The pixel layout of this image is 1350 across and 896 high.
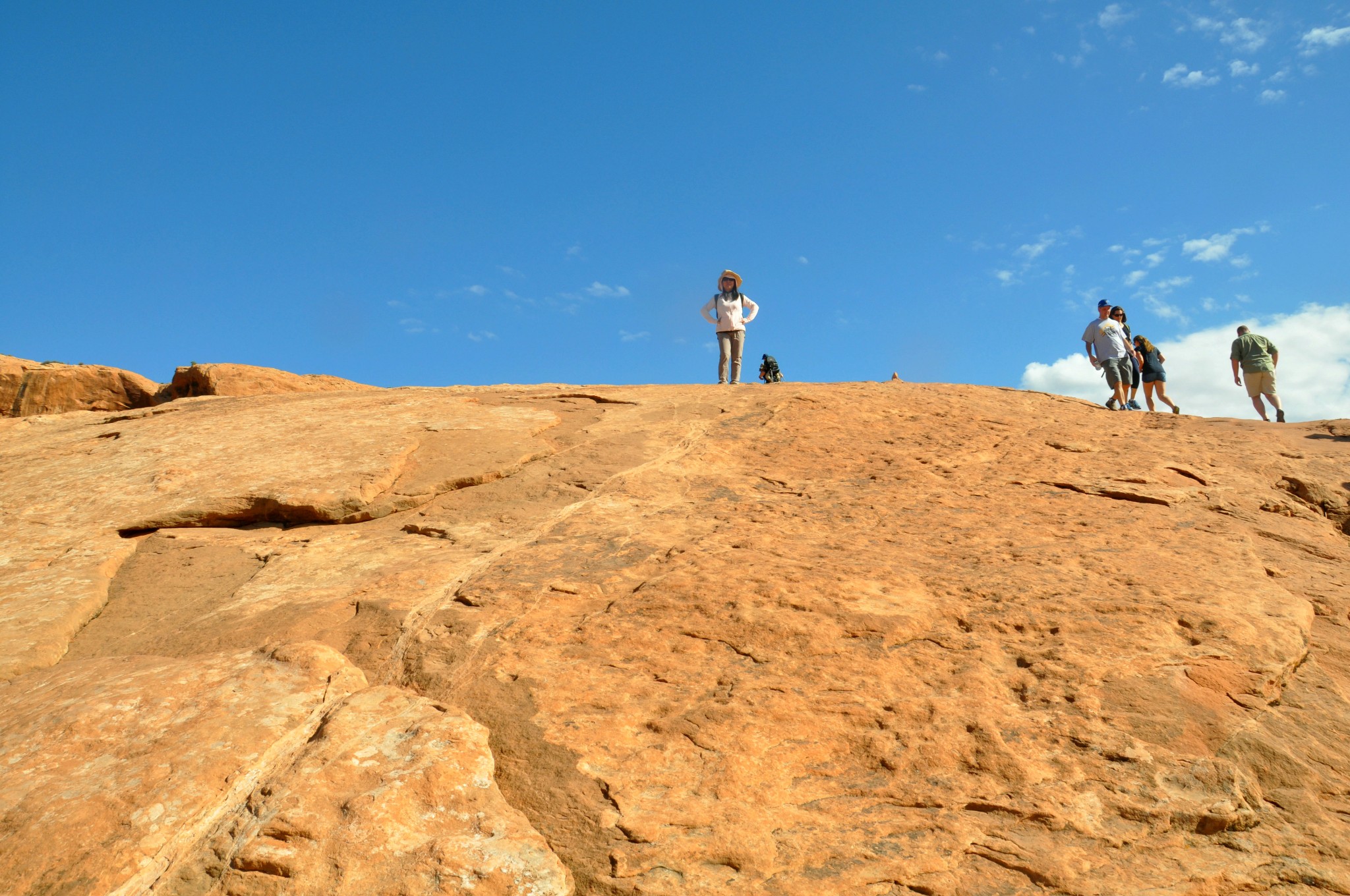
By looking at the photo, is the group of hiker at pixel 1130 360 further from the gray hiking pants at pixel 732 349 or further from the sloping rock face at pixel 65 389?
the sloping rock face at pixel 65 389

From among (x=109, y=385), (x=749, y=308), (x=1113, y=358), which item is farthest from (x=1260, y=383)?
(x=109, y=385)

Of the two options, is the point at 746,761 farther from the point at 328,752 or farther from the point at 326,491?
the point at 326,491

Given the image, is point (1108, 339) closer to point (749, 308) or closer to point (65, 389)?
point (749, 308)

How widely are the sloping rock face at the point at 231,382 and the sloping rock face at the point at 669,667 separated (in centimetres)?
402

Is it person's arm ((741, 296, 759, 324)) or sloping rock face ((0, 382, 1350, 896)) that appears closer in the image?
sloping rock face ((0, 382, 1350, 896))

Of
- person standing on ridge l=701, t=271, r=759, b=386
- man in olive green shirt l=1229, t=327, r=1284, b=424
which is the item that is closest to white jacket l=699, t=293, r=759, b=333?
person standing on ridge l=701, t=271, r=759, b=386

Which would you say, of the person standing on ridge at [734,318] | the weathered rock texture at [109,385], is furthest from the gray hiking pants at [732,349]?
the weathered rock texture at [109,385]

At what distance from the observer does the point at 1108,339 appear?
Answer: 10734 mm

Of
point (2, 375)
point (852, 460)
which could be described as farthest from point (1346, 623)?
point (2, 375)

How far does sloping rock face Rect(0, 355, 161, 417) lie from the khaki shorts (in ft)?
44.7

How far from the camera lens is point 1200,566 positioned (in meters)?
4.80

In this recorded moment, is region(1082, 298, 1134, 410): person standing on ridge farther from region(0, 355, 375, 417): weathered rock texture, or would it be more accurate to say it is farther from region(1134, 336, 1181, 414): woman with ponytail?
region(0, 355, 375, 417): weathered rock texture

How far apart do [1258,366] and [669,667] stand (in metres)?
10.0

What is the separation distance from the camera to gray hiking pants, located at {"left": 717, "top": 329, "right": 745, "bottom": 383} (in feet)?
36.9
